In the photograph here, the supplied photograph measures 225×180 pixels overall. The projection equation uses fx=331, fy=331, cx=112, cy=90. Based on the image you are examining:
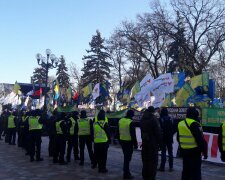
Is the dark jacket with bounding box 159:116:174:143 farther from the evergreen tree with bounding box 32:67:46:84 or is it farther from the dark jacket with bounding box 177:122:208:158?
the evergreen tree with bounding box 32:67:46:84

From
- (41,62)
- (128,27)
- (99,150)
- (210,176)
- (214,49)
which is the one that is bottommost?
(210,176)

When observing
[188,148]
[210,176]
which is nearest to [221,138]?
[188,148]

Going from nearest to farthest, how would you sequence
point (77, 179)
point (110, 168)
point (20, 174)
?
1. point (77, 179)
2. point (20, 174)
3. point (110, 168)

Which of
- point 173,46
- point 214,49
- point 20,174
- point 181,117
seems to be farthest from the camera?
point 173,46

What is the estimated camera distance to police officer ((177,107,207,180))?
686cm

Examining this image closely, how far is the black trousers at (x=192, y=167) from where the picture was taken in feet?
22.7

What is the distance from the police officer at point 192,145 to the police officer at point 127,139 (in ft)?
7.25

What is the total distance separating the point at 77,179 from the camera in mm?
9016

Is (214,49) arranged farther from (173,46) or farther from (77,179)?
(77,179)

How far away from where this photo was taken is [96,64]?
5559cm

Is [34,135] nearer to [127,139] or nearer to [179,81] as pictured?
[127,139]

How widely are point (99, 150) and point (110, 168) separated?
3.49 ft

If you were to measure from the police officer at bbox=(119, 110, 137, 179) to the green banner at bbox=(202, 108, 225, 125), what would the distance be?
463cm

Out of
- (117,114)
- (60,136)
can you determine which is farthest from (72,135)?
(117,114)
